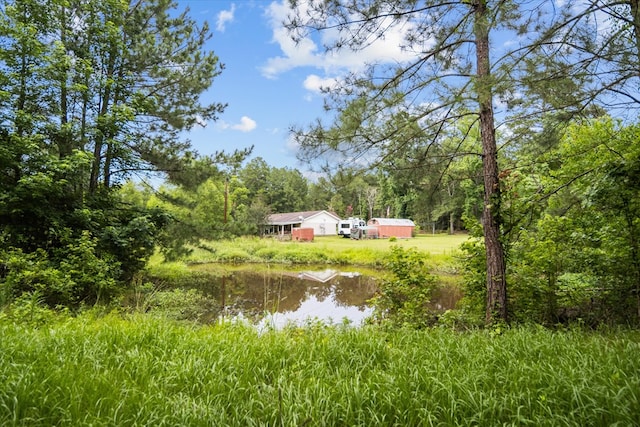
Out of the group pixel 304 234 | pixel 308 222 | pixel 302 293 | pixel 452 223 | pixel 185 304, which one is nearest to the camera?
pixel 185 304

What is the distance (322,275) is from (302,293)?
3.09 metres

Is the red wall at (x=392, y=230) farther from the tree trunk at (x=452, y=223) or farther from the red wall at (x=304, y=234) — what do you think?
the red wall at (x=304, y=234)

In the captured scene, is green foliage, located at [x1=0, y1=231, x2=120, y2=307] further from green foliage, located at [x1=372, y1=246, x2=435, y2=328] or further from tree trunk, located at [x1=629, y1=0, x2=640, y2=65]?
tree trunk, located at [x1=629, y1=0, x2=640, y2=65]

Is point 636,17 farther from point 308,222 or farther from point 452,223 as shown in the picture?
point 452,223

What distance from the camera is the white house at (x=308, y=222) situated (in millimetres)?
30378

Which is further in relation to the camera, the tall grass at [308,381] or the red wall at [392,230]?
the red wall at [392,230]

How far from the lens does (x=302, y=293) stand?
9.12 m

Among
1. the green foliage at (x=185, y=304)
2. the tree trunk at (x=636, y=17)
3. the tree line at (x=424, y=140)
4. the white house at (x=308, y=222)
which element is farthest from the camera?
the white house at (x=308, y=222)

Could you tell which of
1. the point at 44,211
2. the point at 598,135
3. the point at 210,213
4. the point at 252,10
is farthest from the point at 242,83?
the point at 210,213

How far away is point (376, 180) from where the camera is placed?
4332 millimetres

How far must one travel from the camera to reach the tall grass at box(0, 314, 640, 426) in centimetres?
161

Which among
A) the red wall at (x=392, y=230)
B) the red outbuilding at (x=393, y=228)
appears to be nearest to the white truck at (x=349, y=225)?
the red outbuilding at (x=393, y=228)

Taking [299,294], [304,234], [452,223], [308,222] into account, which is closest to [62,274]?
[299,294]

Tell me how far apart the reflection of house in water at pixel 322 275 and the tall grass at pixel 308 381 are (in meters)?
8.52
